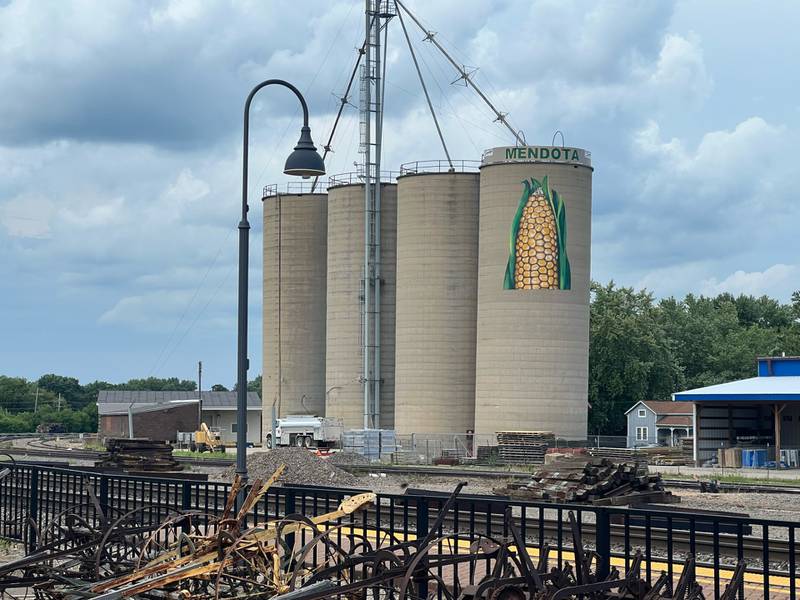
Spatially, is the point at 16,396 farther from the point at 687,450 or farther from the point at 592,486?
the point at 592,486

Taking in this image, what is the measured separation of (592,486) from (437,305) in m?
37.0

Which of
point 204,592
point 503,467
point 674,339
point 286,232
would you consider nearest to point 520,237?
point 503,467

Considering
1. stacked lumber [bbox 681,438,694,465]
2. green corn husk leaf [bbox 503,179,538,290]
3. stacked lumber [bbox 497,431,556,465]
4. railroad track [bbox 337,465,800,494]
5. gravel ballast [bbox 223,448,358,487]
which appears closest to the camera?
railroad track [bbox 337,465,800,494]

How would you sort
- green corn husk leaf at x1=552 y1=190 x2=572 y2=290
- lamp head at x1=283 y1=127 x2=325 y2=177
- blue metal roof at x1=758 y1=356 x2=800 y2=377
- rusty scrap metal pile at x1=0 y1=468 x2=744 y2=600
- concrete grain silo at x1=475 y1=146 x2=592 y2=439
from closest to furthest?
rusty scrap metal pile at x1=0 y1=468 x2=744 y2=600
lamp head at x1=283 y1=127 x2=325 y2=177
blue metal roof at x1=758 y1=356 x2=800 y2=377
concrete grain silo at x1=475 y1=146 x2=592 y2=439
green corn husk leaf at x1=552 y1=190 x2=572 y2=290

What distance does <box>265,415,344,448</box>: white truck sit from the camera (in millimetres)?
69250

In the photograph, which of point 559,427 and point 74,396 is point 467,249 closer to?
point 559,427

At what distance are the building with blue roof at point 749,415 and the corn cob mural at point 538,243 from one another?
11.9m

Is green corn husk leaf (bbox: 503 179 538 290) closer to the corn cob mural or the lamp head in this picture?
the corn cob mural

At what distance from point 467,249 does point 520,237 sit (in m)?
4.45

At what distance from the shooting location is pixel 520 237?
212 feet

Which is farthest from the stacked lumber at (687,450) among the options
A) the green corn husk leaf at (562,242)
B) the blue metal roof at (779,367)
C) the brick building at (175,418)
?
the brick building at (175,418)

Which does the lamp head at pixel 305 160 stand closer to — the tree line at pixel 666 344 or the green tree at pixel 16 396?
the tree line at pixel 666 344

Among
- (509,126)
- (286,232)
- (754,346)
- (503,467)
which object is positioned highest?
(509,126)

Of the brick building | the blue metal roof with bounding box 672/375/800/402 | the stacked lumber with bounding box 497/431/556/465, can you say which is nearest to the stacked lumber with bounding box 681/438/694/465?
the blue metal roof with bounding box 672/375/800/402
